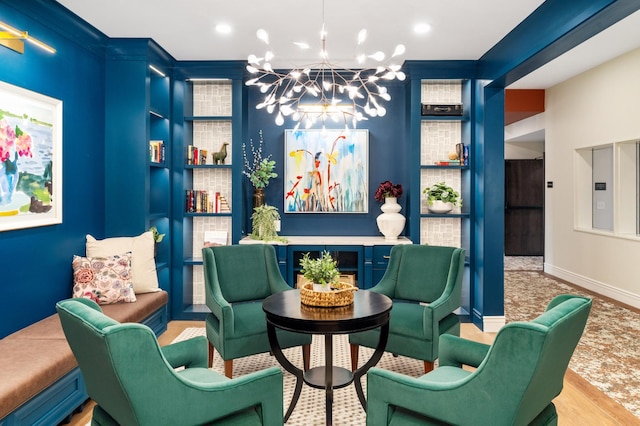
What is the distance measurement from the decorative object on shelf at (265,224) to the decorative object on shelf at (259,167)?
313mm

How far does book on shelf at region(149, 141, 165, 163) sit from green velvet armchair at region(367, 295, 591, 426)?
3353 millimetres

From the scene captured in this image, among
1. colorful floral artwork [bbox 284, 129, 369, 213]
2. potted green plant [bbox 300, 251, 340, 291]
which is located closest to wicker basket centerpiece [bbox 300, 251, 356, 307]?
potted green plant [bbox 300, 251, 340, 291]

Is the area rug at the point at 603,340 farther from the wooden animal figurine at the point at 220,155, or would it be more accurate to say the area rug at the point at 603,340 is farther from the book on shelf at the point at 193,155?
the book on shelf at the point at 193,155

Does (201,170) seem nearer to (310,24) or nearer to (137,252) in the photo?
(137,252)

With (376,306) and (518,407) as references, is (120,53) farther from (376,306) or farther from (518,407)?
(518,407)

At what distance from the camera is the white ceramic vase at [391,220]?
5004 millimetres

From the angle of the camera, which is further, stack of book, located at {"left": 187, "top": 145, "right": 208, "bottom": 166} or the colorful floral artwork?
the colorful floral artwork

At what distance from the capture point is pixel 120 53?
4223mm

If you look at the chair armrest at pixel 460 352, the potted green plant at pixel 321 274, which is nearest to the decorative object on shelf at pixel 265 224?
the potted green plant at pixel 321 274

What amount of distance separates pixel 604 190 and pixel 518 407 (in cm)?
610

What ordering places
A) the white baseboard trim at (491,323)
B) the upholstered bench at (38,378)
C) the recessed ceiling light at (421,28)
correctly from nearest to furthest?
the upholstered bench at (38,378) → the recessed ceiling light at (421,28) → the white baseboard trim at (491,323)

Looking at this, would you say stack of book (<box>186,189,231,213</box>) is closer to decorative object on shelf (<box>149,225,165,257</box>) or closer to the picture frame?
decorative object on shelf (<box>149,225,165,257</box>)

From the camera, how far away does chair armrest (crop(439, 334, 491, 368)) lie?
230cm

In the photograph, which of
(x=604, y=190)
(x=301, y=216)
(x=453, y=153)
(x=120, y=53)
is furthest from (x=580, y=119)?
(x=120, y=53)
